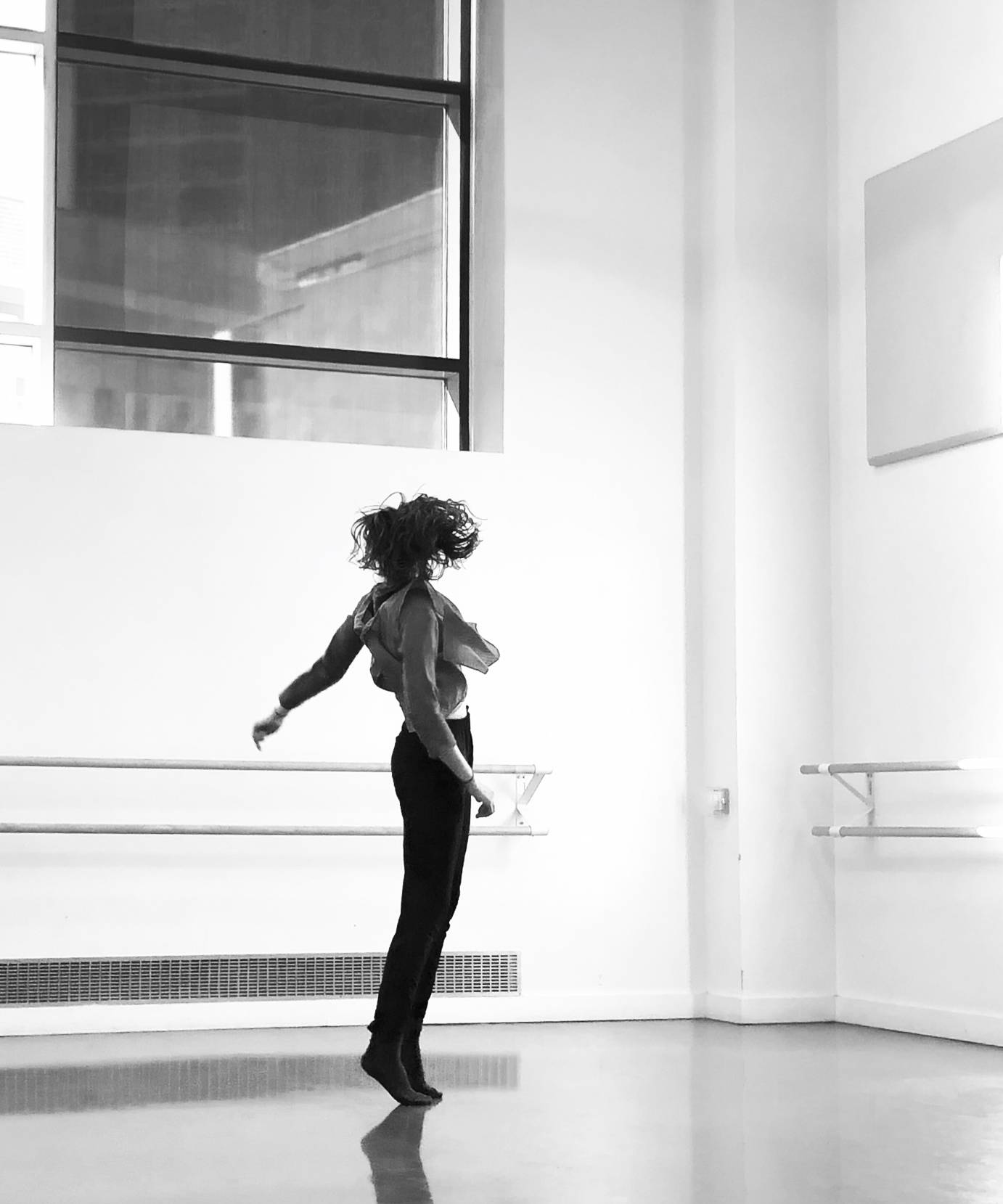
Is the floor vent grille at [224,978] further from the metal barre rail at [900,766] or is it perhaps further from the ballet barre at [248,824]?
the metal barre rail at [900,766]

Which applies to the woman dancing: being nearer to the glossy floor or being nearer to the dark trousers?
the dark trousers

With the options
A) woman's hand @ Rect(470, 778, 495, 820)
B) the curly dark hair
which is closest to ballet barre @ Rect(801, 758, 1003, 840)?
woman's hand @ Rect(470, 778, 495, 820)

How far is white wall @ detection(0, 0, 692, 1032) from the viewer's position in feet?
16.7

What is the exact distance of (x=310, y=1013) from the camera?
17.0 ft

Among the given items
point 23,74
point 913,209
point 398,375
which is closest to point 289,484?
point 398,375

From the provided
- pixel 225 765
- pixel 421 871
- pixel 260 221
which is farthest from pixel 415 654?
pixel 260 221

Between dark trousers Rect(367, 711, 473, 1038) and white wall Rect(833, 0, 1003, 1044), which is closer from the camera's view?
dark trousers Rect(367, 711, 473, 1038)

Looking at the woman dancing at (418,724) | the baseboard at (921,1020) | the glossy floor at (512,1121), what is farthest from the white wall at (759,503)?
the woman dancing at (418,724)

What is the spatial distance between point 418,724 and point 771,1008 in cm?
247

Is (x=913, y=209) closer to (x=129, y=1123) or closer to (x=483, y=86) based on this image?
(x=483, y=86)

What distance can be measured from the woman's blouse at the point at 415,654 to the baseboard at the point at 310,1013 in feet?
5.60

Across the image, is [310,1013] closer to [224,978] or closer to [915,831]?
[224,978]

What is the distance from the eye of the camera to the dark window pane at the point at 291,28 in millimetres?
5723

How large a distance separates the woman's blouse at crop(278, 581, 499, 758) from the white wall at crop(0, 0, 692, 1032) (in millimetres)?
1547
